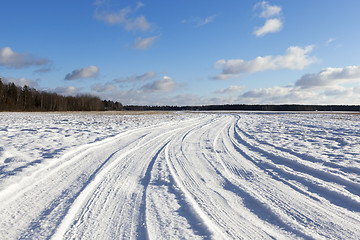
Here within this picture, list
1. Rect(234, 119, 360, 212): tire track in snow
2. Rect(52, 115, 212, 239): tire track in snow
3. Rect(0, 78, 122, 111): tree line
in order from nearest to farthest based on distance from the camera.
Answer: Rect(52, 115, 212, 239): tire track in snow < Rect(234, 119, 360, 212): tire track in snow < Rect(0, 78, 122, 111): tree line

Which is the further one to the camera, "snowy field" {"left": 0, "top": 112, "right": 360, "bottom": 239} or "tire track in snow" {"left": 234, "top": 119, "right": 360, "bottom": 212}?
"tire track in snow" {"left": 234, "top": 119, "right": 360, "bottom": 212}

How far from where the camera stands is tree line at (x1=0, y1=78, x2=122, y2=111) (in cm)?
6825

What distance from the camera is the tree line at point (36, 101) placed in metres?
68.2

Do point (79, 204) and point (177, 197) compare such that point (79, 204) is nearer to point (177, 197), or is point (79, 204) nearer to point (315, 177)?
point (177, 197)

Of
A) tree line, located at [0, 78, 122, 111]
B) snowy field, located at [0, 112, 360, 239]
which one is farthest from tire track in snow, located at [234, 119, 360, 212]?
tree line, located at [0, 78, 122, 111]

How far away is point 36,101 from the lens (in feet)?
266

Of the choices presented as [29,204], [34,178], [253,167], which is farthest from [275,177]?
[34,178]

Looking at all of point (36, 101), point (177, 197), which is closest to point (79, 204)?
point (177, 197)

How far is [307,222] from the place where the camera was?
273 cm

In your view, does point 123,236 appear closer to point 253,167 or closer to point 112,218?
point 112,218

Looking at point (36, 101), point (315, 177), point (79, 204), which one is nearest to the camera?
point (79, 204)

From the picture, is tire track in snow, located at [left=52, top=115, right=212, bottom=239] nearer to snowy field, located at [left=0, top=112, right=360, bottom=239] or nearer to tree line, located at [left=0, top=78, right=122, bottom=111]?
snowy field, located at [left=0, top=112, right=360, bottom=239]

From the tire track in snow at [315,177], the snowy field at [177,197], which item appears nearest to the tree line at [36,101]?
the snowy field at [177,197]

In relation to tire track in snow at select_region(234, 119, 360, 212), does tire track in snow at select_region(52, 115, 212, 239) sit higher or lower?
lower
